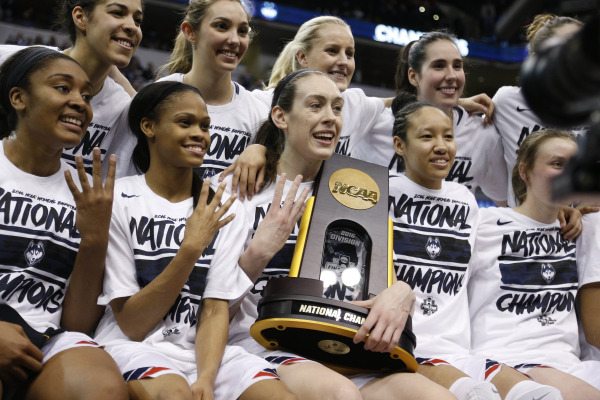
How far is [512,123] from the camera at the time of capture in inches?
150

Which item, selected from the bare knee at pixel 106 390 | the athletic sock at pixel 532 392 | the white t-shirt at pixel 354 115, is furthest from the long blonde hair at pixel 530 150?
the bare knee at pixel 106 390

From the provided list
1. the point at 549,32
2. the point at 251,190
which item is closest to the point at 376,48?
the point at 549,32

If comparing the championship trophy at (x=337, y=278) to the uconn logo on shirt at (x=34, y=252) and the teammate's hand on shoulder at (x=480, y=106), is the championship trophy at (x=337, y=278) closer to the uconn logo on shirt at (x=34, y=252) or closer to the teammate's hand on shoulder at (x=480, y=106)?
the uconn logo on shirt at (x=34, y=252)

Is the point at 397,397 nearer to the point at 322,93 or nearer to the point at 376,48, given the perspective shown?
the point at 322,93

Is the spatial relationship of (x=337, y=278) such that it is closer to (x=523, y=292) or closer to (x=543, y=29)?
(x=523, y=292)

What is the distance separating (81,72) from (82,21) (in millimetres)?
734

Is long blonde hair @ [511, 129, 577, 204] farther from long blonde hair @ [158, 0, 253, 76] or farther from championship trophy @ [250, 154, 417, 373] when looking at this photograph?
long blonde hair @ [158, 0, 253, 76]

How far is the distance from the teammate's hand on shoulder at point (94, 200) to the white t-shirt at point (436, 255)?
53.1 inches

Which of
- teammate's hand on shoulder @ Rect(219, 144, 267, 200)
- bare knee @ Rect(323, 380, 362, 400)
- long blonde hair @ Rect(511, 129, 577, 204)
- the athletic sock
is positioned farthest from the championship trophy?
long blonde hair @ Rect(511, 129, 577, 204)

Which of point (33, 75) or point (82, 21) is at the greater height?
point (82, 21)

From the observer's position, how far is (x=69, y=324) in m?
2.31

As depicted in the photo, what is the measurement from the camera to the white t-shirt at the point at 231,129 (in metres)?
3.26

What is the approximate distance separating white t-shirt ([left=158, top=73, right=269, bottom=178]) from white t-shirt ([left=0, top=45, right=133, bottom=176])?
269mm

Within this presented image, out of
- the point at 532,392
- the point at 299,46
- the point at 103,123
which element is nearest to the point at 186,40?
the point at 299,46
